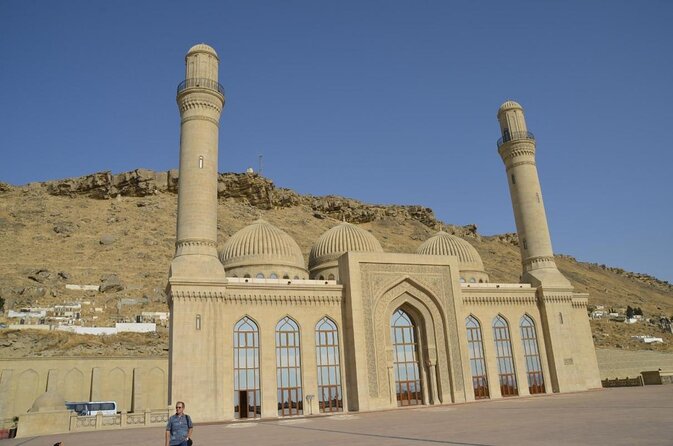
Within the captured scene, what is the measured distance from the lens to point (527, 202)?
27828 millimetres

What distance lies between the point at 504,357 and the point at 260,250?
1258 centimetres

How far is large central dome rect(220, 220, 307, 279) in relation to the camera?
25.0 m

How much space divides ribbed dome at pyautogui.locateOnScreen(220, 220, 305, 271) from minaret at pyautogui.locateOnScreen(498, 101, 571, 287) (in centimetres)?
1169

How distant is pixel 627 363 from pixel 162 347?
3122 centimetres

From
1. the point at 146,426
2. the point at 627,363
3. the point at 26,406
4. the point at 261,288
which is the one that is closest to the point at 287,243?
the point at 261,288

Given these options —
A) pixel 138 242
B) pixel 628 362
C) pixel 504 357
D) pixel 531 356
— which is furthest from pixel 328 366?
pixel 138 242

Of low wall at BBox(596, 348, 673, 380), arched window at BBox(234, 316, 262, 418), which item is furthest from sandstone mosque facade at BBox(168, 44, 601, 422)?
low wall at BBox(596, 348, 673, 380)

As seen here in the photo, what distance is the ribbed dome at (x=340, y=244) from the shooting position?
26922 mm

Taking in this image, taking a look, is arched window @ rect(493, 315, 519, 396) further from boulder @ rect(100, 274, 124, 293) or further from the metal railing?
boulder @ rect(100, 274, 124, 293)

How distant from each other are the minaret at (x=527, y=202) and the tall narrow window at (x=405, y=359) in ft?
24.7

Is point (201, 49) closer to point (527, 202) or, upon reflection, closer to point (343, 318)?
point (343, 318)

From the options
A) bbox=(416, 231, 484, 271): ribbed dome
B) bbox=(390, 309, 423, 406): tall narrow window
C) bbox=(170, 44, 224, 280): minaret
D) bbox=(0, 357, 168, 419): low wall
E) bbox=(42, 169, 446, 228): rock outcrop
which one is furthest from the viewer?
bbox=(42, 169, 446, 228): rock outcrop

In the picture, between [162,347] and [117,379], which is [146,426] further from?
[162,347]

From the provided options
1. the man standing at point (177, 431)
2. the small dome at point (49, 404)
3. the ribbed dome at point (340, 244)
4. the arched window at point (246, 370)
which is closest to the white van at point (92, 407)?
the small dome at point (49, 404)
